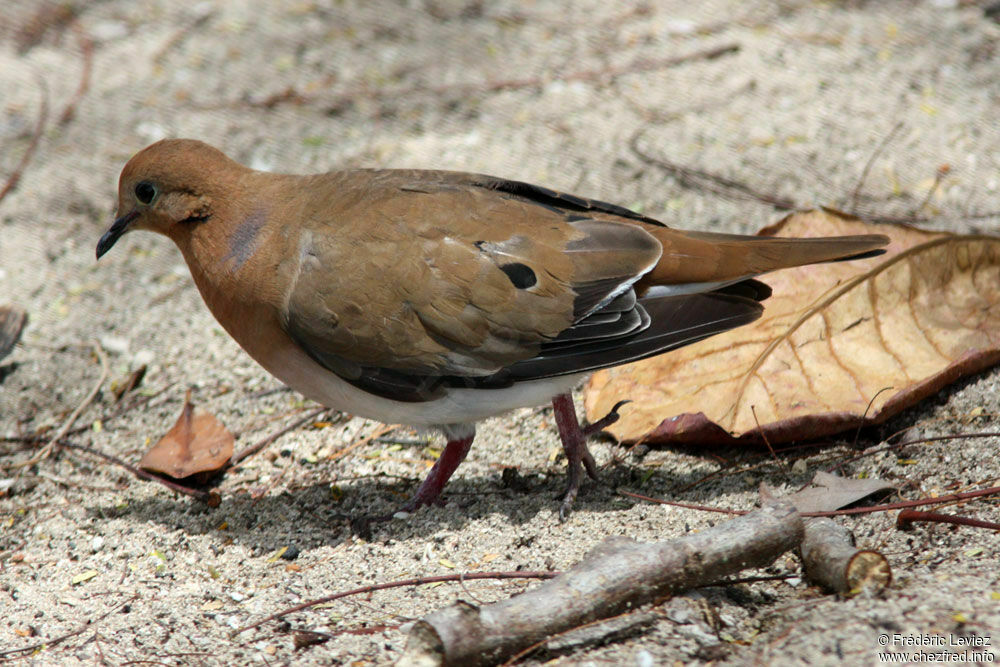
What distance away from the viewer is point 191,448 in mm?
3785

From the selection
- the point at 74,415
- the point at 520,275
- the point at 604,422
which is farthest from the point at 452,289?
the point at 74,415

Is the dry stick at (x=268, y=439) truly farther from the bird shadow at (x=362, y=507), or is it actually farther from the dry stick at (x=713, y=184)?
the dry stick at (x=713, y=184)

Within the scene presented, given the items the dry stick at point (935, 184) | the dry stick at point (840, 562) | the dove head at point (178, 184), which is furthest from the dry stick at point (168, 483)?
the dry stick at point (935, 184)

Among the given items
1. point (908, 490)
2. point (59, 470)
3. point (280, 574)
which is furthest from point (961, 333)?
point (59, 470)

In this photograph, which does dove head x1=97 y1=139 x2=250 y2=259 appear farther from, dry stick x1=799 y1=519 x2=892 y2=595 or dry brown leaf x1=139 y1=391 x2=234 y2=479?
dry stick x1=799 y1=519 x2=892 y2=595

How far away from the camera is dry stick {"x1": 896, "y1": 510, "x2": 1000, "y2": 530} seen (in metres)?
2.71

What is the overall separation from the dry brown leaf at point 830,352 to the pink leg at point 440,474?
0.53 m

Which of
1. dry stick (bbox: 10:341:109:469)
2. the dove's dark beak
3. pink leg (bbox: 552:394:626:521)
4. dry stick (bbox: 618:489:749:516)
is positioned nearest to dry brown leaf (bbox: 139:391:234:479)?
dry stick (bbox: 10:341:109:469)

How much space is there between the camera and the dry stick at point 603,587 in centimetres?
233

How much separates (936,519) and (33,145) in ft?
16.2

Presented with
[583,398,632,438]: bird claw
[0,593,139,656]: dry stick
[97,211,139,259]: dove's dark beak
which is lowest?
[0,593,139,656]: dry stick

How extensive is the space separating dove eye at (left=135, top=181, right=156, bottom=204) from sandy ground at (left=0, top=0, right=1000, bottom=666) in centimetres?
94

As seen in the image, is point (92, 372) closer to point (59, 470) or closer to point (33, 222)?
point (59, 470)

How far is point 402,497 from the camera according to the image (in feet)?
11.9
